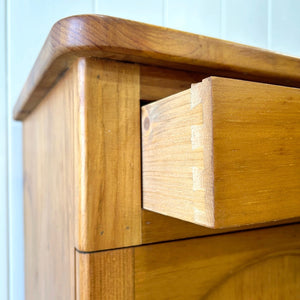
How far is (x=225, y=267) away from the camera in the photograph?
1.09ft

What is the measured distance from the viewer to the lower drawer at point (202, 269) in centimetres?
28

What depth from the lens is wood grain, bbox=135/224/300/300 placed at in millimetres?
298

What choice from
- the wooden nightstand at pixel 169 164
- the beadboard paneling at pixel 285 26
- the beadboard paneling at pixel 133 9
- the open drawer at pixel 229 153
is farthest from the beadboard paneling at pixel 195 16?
the open drawer at pixel 229 153

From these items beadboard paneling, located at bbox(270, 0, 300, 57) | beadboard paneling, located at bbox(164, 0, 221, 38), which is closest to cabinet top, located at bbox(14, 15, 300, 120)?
beadboard paneling, located at bbox(164, 0, 221, 38)

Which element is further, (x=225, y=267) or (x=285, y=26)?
(x=285, y=26)

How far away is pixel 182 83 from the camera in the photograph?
0.32 meters

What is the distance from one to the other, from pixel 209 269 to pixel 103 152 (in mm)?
158

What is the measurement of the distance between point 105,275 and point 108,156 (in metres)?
0.10

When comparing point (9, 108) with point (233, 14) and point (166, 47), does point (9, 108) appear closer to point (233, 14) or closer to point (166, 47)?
point (166, 47)

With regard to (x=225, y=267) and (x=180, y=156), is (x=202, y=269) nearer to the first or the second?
(x=225, y=267)

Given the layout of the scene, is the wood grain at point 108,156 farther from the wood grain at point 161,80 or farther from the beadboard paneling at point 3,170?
the beadboard paneling at point 3,170

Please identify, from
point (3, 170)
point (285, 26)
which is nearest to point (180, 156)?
point (3, 170)

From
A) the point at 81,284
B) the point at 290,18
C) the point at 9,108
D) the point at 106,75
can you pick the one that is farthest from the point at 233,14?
the point at 81,284

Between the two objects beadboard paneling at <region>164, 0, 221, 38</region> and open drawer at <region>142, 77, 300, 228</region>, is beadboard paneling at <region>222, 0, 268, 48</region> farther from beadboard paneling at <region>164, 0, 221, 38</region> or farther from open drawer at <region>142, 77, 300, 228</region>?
open drawer at <region>142, 77, 300, 228</region>
